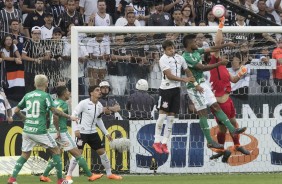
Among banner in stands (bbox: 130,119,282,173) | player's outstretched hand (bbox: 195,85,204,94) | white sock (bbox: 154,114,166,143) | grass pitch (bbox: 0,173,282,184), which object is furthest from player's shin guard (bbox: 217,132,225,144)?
banner in stands (bbox: 130,119,282,173)

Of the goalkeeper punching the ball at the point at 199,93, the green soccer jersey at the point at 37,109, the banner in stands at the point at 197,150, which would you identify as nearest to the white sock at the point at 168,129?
the goalkeeper punching the ball at the point at 199,93

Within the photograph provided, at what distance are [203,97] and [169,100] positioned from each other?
0.70 metres

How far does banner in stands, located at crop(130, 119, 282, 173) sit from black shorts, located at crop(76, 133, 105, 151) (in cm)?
179

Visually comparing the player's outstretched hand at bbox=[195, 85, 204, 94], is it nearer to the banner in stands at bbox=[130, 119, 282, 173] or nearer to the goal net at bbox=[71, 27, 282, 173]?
the goal net at bbox=[71, 27, 282, 173]

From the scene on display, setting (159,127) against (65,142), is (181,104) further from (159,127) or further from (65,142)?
(65,142)

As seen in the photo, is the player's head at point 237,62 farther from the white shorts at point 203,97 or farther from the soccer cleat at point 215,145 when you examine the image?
the soccer cleat at point 215,145

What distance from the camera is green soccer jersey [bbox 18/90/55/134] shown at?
19484mm

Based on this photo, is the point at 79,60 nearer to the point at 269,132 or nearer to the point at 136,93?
the point at 136,93

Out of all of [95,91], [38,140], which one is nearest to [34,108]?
[38,140]

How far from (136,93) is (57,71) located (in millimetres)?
1885

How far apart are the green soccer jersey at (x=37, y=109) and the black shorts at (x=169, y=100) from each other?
2.69 m

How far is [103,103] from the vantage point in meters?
23.5

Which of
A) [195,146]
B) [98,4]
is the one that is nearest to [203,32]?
[195,146]

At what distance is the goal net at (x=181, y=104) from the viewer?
2350 centimetres
